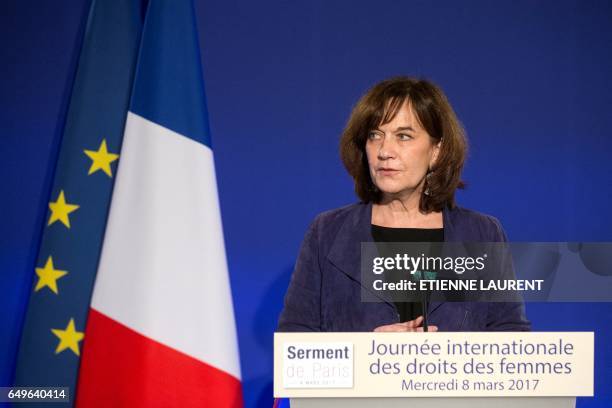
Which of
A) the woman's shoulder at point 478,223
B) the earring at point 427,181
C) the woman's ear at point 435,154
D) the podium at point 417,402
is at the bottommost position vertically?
the podium at point 417,402

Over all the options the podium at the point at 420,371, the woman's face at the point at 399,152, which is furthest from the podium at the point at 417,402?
the woman's face at the point at 399,152

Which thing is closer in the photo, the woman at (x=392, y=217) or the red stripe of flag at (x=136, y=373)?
the woman at (x=392, y=217)

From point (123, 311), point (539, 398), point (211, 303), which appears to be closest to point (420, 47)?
point (211, 303)

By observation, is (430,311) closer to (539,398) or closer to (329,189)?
(539,398)

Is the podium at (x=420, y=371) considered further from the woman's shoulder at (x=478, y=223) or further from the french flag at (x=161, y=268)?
the french flag at (x=161, y=268)

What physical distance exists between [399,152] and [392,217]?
0.20 m

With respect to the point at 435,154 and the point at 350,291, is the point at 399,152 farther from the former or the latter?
the point at 350,291

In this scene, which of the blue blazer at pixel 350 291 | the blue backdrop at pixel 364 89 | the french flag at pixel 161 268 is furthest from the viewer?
the blue backdrop at pixel 364 89

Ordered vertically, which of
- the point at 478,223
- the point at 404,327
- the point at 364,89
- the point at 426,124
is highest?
the point at 364,89

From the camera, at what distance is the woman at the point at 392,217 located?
169 centimetres

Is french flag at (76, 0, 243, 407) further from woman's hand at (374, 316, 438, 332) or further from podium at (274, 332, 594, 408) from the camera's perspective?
podium at (274, 332, 594, 408)

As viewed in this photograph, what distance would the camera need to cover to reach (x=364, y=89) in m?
2.63

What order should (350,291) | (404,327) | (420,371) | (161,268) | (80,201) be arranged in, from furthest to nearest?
(80,201) → (161,268) → (350,291) → (404,327) → (420,371)

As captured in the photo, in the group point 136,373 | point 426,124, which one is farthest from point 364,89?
point 136,373
